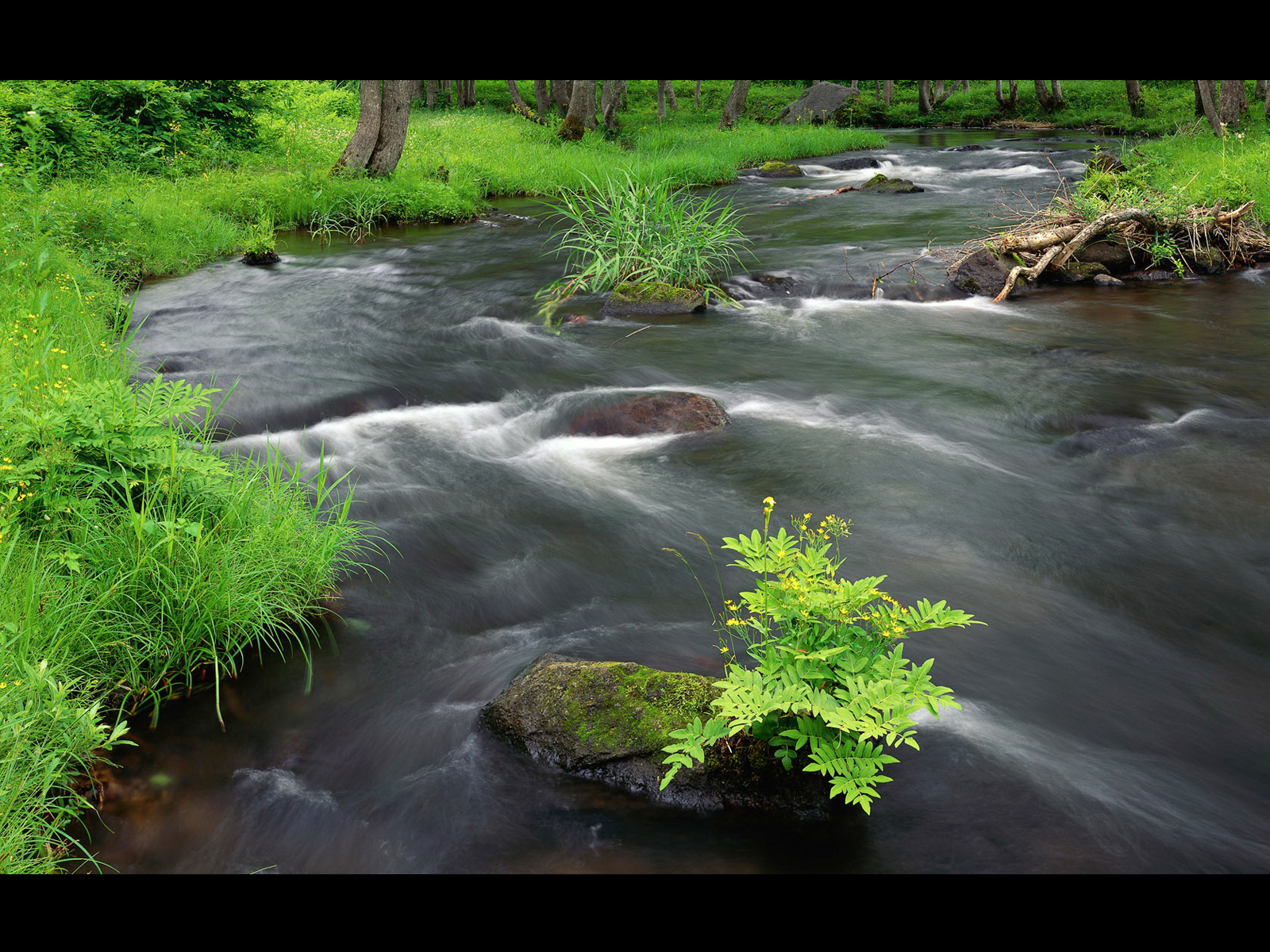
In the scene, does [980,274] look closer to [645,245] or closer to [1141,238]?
[1141,238]

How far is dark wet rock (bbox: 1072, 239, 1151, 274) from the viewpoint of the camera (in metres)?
10.9

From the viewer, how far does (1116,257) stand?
10.9 meters

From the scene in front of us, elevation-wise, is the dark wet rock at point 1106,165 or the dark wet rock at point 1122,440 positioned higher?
the dark wet rock at point 1106,165

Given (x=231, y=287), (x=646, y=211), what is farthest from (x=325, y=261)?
(x=646, y=211)

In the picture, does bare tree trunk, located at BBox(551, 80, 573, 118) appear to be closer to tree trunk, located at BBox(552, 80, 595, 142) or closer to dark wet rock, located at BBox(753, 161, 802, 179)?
tree trunk, located at BBox(552, 80, 595, 142)

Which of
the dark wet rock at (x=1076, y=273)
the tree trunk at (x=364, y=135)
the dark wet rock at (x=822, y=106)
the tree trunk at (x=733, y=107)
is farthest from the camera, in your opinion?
the dark wet rock at (x=822, y=106)

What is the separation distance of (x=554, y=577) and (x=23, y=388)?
2.93 metres

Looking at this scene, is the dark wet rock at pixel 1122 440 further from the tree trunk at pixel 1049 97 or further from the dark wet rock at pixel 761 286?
the tree trunk at pixel 1049 97

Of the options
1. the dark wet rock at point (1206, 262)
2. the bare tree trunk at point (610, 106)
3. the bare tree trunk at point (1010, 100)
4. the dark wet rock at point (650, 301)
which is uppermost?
the bare tree trunk at point (1010, 100)

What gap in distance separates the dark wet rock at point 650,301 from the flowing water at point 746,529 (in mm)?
493

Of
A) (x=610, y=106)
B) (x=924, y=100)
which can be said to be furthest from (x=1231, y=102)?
(x=924, y=100)

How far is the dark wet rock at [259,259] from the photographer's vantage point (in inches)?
479

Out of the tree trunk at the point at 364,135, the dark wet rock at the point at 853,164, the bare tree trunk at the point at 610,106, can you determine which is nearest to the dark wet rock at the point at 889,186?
the dark wet rock at the point at 853,164
